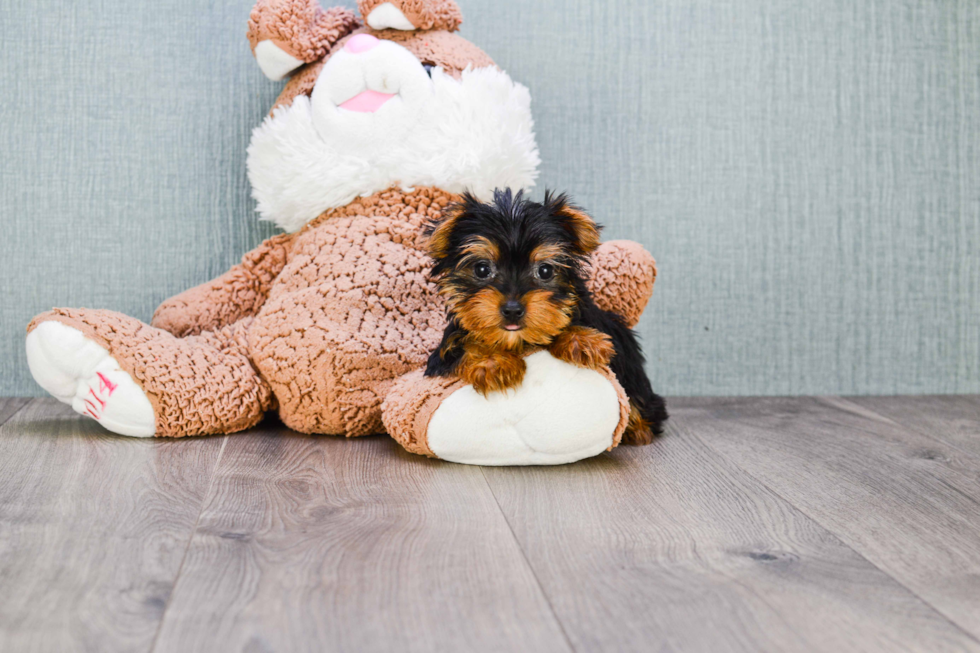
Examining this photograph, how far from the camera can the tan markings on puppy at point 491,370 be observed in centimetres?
122

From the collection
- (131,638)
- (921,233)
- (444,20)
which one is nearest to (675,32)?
(444,20)

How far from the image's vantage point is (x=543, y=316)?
1.17m

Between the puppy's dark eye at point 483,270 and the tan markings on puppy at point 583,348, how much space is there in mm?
159

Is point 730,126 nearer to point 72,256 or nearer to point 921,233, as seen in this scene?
point 921,233

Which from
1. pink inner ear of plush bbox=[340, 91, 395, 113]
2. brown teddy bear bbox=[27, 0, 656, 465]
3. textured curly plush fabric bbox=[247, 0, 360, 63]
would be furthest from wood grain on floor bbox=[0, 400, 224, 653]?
textured curly plush fabric bbox=[247, 0, 360, 63]

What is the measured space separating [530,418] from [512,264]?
0.24 m

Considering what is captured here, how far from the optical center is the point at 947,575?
0.89 meters

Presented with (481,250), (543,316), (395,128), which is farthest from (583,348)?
(395,128)

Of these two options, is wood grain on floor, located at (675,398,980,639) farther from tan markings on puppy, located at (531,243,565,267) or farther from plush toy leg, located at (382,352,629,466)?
tan markings on puppy, located at (531,243,565,267)

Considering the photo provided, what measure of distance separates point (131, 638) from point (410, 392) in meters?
0.66

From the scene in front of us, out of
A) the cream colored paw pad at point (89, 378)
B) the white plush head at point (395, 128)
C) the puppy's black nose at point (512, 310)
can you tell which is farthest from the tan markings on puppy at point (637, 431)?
the cream colored paw pad at point (89, 378)

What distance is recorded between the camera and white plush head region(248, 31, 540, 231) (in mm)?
1557

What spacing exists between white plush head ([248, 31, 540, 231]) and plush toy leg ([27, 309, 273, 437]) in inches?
15.2

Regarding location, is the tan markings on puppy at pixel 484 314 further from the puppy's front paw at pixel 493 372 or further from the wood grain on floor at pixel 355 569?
the wood grain on floor at pixel 355 569
